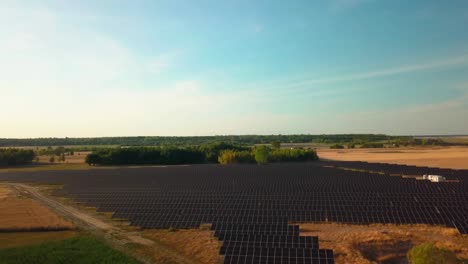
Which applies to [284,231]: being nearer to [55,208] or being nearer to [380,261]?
[380,261]

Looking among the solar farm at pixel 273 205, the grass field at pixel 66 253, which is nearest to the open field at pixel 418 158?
the solar farm at pixel 273 205

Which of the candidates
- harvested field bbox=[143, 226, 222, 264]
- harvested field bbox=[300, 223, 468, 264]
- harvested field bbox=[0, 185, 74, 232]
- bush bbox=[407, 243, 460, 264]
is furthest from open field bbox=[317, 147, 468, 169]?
harvested field bbox=[0, 185, 74, 232]

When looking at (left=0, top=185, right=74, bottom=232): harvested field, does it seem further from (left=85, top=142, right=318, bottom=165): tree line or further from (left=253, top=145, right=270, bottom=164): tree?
(left=253, top=145, right=270, bottom=164): tree

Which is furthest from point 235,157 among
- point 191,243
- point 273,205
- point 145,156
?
point 191,243

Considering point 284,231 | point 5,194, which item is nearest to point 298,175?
point 284,231

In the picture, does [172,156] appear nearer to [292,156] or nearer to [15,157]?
[292,156]

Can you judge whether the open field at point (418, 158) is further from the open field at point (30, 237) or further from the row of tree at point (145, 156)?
the open field at point (30, 237)

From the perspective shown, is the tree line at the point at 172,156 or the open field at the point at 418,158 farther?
the tree line at the point at 172,156

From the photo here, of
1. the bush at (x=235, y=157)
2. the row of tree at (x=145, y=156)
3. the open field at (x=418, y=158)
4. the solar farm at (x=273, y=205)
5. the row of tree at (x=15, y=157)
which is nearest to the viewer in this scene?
the solar farm at (x=273, y=205)
